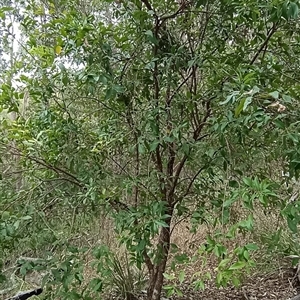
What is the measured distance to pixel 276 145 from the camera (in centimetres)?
141

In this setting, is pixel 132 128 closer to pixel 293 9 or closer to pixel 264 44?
pixel 264 44

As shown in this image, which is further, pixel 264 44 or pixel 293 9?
pixel 264 44

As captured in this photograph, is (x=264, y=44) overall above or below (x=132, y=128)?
above

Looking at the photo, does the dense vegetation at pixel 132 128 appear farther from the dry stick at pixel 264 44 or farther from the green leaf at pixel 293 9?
the green leaf at pixel 293 9

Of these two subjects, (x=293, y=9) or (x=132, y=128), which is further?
(x=132, y=128)

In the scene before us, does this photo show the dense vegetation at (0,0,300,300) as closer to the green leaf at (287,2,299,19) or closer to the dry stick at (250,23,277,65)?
the dry stick at (250,23,277,65)

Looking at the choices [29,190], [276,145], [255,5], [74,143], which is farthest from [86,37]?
[276,145]

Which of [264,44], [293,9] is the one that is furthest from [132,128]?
[293,9]

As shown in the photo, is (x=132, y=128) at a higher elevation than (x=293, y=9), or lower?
lower

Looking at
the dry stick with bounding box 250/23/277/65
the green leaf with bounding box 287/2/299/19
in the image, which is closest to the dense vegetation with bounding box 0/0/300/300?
the dry stick with bounding box 250/23/277/65

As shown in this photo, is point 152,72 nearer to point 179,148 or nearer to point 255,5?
point 179,148

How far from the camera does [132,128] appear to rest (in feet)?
5.20

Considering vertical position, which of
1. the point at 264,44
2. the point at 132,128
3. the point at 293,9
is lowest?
the point at 132,128

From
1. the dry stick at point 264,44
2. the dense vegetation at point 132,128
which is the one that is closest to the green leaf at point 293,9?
the dense vegetation at point 132,128
